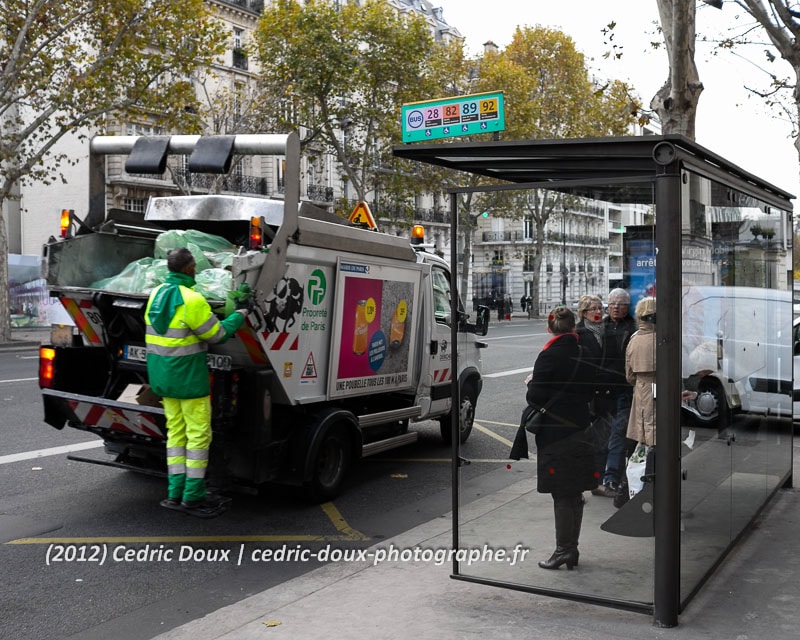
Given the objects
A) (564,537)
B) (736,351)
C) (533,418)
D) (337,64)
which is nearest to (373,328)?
(533,418)

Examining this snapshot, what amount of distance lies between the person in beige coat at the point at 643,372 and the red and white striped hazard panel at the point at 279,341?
2850 millimetres

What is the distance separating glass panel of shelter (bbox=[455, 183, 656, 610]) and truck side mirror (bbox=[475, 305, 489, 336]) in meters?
0.27

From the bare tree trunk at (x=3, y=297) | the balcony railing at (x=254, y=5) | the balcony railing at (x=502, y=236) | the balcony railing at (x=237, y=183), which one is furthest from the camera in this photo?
the balcony railing at (x=254, y=5)

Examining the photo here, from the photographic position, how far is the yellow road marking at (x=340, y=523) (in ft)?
21.0

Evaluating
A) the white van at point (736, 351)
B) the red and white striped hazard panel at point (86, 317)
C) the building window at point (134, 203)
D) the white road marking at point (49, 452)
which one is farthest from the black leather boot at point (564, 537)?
the building window at point (134, 203)

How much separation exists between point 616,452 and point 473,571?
1118 millimetres

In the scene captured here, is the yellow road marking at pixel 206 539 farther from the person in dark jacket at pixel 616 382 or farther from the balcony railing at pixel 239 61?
the balcony railing at pixel 239 61

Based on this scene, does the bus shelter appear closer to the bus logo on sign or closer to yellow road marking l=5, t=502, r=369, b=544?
yellow road marking l=5, t=502, r=369, b=544

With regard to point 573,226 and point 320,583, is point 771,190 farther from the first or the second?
point 320,583

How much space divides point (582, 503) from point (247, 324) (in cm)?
274

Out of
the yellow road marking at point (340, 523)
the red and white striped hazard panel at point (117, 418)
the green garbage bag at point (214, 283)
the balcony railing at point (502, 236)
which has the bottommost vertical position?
the yellow road marking at point (340, 523)

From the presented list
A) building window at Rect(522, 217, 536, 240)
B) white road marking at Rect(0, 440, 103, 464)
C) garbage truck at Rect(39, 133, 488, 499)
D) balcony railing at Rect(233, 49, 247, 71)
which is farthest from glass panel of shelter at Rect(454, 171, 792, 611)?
balcony railing at Rect(233, 49, 247, 71)

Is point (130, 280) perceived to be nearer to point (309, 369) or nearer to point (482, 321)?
point (309, 369)

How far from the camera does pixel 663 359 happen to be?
4.11 metres
